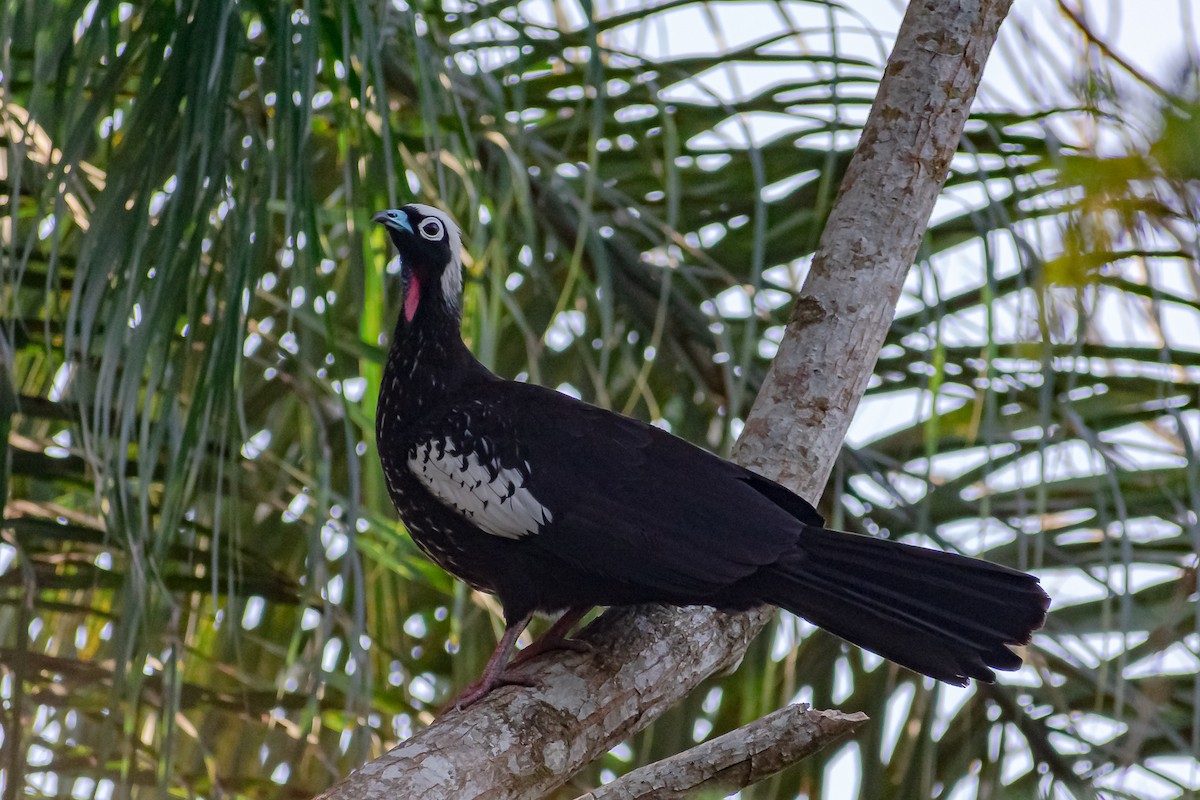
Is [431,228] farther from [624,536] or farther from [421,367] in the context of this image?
[624,536]

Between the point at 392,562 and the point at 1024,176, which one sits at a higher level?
the point at 1024,176

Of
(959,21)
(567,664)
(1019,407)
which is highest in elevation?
(959,21)

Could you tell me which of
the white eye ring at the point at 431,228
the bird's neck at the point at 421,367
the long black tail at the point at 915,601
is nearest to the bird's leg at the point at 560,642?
the long black tail at the point at 915,601

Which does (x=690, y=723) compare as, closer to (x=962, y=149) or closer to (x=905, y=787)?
(x=905, y=787)

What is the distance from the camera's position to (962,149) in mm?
3098

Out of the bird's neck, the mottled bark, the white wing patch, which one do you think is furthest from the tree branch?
the bird's neck

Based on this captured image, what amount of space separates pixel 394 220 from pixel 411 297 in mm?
177

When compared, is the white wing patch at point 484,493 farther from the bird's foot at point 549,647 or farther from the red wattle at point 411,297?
the red wattle at point 411,297

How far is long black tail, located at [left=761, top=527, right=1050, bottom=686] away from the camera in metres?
2.05

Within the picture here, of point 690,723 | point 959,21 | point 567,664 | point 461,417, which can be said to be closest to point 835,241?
point 959,21

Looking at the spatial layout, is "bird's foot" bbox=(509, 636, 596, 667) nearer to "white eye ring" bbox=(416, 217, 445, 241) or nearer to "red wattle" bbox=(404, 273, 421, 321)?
"red wattle" bbox=(404, 273, 421, 321)

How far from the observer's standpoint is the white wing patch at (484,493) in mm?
2273

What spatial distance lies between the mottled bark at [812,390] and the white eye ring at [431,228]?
28.8 inches

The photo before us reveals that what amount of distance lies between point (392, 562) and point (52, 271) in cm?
88
